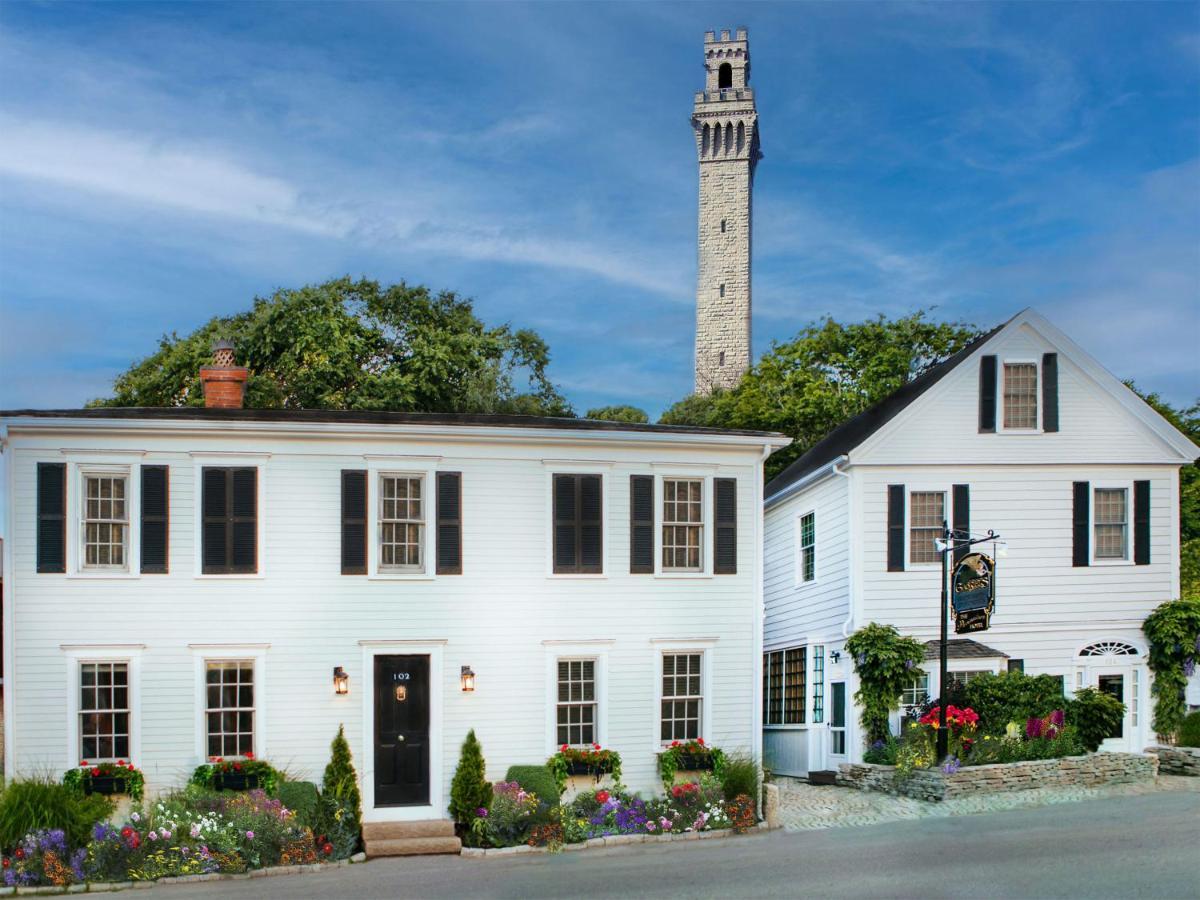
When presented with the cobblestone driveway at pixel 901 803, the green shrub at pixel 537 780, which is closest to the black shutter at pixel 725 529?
the cobblestone driveway at pixel 901 803

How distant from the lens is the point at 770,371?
46.7m

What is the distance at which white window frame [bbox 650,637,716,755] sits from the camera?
73.5 ft

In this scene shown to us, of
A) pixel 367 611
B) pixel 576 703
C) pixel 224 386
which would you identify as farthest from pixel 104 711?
pixel 576 703

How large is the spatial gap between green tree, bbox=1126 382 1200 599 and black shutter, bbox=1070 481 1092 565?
923 cm

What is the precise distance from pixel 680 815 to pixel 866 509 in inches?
306

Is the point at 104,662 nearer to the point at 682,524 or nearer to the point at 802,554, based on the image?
the point at 682,524

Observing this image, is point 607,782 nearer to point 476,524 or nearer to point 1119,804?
point 476,524

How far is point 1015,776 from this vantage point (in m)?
22.9

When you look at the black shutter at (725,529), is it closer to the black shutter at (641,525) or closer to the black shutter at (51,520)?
the black shutter at (641,525)

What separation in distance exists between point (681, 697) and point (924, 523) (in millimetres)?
6818

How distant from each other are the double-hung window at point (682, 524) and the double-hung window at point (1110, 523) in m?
8.96

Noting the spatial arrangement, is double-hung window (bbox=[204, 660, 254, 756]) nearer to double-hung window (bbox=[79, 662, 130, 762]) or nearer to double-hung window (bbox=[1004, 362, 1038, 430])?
double-hung window (bbox=[79, 662, 130, 762])

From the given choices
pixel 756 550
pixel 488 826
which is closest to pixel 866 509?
pixel 756 550

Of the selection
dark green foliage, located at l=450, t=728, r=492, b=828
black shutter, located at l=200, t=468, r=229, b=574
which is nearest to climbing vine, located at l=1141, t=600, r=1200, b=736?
dark green foliage, located at l=450, t=728, r=492, b=828
